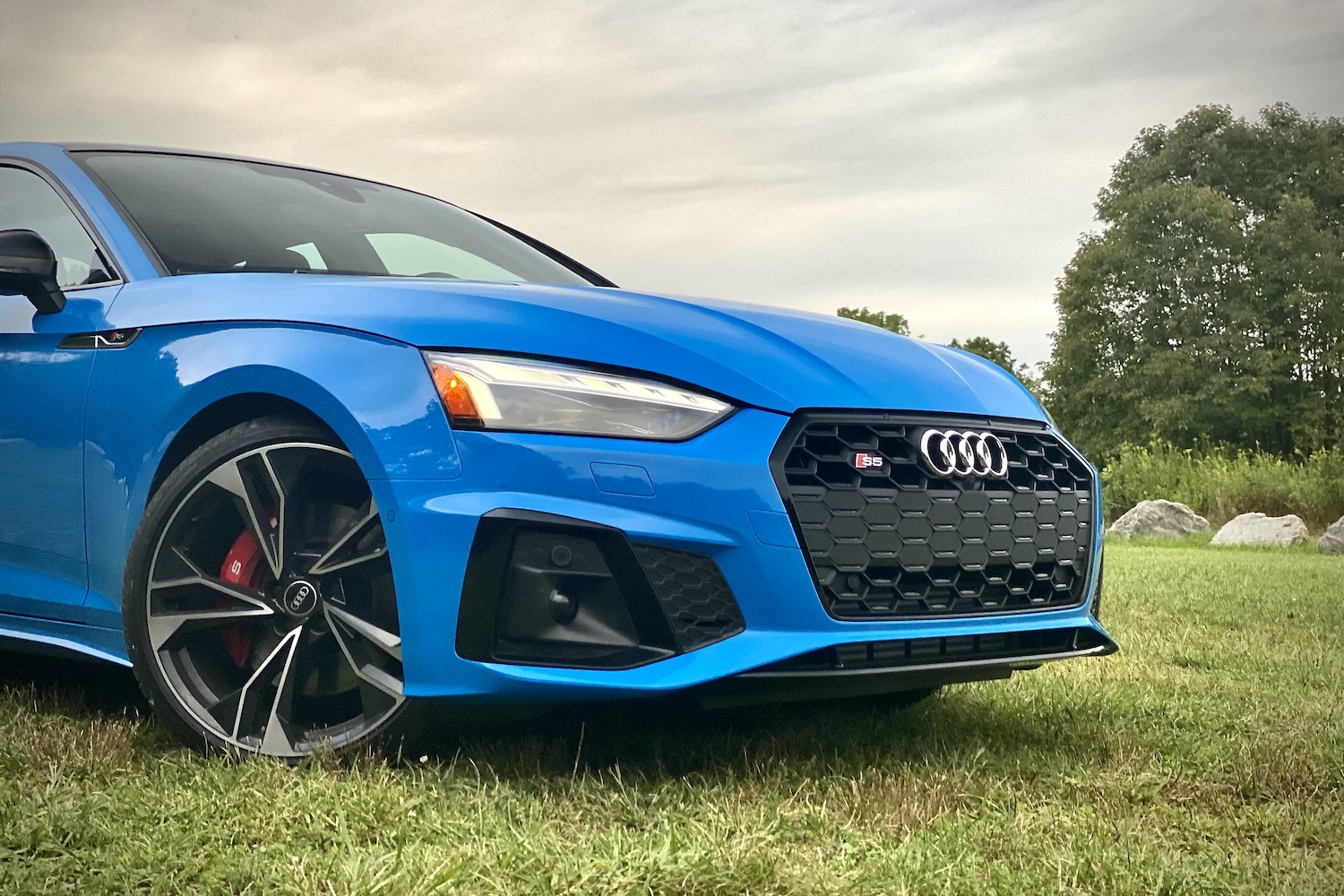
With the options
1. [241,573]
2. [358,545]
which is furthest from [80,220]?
[358,545]

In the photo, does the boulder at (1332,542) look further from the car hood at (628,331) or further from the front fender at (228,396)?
the front fender at (228,396)

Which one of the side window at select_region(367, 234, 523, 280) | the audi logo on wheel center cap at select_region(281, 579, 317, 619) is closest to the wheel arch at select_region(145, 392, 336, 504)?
the audi logo on wheel center cap at select_region(281, 579, 317, 619)

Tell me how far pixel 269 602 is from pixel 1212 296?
40.4m

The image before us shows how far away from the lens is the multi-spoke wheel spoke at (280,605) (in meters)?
2.59

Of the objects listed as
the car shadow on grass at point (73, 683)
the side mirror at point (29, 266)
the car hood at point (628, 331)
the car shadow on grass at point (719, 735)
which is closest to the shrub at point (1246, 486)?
the car shadow on grass at point (719, 735)

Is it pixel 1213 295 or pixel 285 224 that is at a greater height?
pixel 1213 295

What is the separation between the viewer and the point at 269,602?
2.71 meters

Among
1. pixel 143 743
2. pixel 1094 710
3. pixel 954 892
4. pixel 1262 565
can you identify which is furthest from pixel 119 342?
pixel 1262 565

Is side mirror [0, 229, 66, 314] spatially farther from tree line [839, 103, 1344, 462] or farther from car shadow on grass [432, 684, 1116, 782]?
tree line [839, 103, 1344, 462]

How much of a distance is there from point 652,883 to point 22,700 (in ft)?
7.28

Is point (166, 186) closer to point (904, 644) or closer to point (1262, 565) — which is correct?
point (904, 644)

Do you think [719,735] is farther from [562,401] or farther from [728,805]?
[562,401]

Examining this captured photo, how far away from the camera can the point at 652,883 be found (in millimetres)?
2004

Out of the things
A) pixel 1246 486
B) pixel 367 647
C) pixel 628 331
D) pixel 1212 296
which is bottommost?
pixel 1246 486
